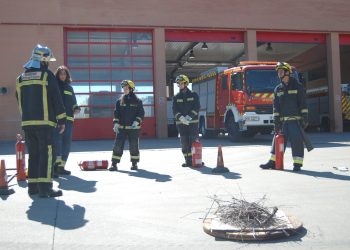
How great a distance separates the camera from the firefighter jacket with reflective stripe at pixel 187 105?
9.88 m

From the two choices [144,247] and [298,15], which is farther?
[298,15]

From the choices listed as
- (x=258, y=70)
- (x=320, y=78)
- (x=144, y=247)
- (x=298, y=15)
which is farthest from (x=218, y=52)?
(x=144, y=247)

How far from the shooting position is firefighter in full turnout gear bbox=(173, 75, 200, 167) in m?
9.81

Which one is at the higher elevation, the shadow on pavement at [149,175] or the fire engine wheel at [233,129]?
the fire engine wheel at [233,129]

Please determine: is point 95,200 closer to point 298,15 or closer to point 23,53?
point 23,53

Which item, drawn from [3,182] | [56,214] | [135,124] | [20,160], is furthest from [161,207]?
[135,124]

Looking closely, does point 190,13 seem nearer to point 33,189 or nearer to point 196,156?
point 196,156

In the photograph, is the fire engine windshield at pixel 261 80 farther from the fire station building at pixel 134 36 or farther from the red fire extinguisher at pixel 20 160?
the red fire extinguisher at pixel 20 160

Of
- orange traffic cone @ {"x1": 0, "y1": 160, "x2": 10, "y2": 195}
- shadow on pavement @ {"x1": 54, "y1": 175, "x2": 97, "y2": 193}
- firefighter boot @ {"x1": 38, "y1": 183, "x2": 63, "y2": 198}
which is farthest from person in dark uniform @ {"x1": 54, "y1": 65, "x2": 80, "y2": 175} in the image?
firefighter boot @ {"x1": 38, "y1": 183, "x2": 63, "y2": 198}

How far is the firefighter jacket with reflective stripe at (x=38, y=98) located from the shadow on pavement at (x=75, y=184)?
1199 mm

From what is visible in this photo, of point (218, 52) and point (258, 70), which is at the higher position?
point (218, 52)

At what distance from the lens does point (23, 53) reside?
67.2ft

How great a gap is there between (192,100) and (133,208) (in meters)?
4.58

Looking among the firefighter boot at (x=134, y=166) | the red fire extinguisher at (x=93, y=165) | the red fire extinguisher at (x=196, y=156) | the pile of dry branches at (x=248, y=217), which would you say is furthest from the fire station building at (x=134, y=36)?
the pile of dry branches at (x=248, y=217)
